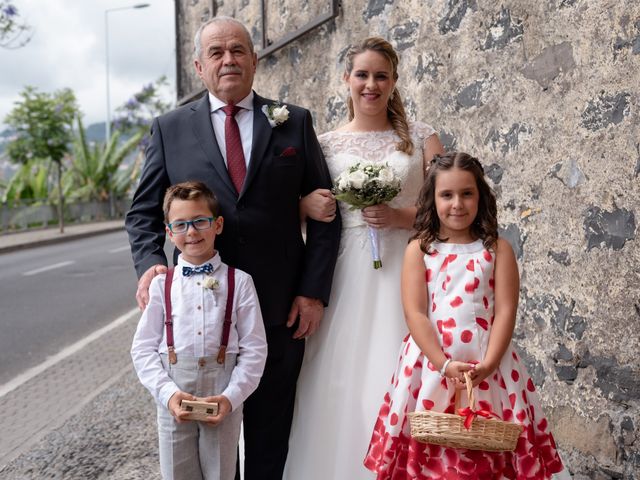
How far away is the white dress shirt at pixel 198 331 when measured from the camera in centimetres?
273

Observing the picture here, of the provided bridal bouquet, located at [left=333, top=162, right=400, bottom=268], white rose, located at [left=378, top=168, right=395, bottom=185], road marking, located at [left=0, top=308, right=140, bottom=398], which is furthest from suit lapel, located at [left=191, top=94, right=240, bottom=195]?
road marking, located at [left=0, top=308, right=140, bottom=398]

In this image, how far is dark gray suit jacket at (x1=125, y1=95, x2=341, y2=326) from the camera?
119 inches

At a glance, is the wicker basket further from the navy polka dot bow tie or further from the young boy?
the navy polka dot bow tie

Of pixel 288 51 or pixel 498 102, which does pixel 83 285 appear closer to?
pixel 288 51

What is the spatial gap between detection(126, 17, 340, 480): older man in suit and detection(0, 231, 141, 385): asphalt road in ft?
13.6

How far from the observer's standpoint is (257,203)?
306 centimetres

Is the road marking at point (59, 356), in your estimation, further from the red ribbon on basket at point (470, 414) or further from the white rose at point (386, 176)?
the red ribbon on basket at point (470, 414)

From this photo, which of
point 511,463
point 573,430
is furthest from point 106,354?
point 511,463

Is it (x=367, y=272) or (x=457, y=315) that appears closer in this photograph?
(x=457, y=315)

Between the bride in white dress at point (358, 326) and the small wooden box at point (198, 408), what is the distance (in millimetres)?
812

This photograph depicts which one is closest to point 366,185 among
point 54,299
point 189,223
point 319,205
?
point 319,205

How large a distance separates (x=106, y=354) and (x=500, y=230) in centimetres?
446

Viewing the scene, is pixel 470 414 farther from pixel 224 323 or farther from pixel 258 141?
pixel 258 141

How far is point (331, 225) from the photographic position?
326 centimetres
